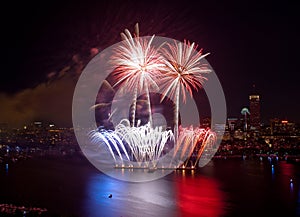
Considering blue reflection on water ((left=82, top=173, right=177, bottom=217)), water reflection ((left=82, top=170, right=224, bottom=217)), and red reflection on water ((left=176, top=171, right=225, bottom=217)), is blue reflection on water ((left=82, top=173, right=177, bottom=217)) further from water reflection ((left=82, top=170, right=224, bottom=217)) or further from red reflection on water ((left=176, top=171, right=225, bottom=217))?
red reflection on water ((left=176, top=171, right=225, bottom=217))

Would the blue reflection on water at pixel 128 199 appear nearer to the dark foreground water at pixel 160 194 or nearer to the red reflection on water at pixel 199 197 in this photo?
the dark foreground water at pixel 160 194

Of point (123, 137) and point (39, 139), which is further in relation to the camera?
point (39, 139)

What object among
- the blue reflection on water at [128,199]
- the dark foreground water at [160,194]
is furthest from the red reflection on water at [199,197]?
the blue reflection on water at [128,199]

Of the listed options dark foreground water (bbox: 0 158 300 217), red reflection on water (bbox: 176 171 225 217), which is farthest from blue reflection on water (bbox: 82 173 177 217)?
red reflection on water (bbox: 176 171 225 217)

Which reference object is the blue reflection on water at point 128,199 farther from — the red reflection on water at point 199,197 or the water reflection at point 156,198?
the red reflection on water at point 199,197

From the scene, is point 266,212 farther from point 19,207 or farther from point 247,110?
point 247,110

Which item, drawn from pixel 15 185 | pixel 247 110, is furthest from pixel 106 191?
pixel 247 110
